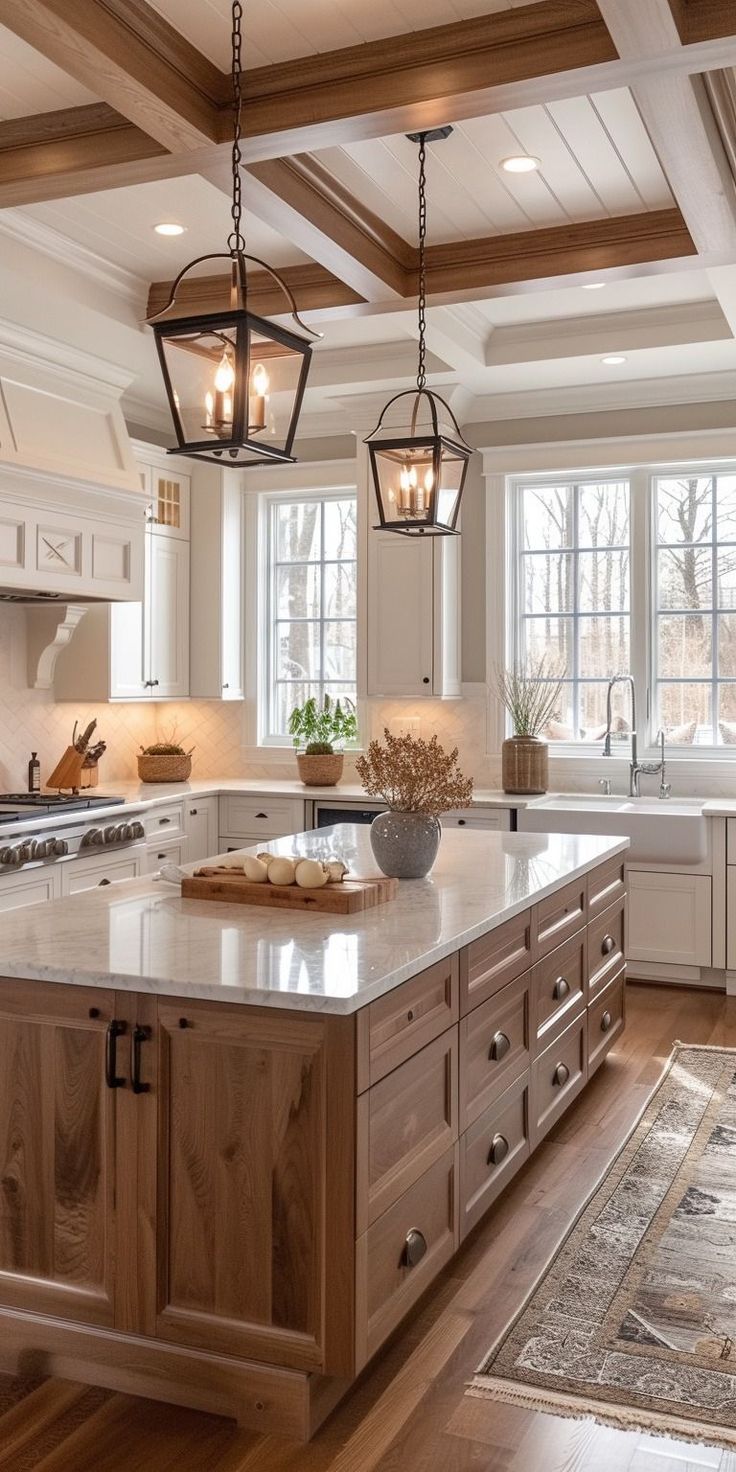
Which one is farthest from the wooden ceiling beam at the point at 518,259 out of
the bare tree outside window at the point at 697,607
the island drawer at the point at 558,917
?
the bare tree outside window at the point at 697,607

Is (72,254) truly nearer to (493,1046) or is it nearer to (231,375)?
(231,375)

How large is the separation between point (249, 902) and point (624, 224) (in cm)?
258

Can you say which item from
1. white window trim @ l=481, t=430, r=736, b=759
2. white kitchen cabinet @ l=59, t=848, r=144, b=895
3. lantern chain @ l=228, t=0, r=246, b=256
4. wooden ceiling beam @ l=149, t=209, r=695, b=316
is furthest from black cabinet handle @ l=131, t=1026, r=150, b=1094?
white window trim @ l=481, t=430, r=736, b=759

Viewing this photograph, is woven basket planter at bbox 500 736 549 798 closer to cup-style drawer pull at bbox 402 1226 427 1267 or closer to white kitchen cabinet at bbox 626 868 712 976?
white kitchen cabinet at bbox 626 868 712 976

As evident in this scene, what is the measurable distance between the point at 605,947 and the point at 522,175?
8.45 feet

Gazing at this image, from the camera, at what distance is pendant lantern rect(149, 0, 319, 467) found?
2201mm

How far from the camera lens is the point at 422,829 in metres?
3.40

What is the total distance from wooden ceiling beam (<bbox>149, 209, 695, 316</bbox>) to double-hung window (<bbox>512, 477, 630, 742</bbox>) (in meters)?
2.15

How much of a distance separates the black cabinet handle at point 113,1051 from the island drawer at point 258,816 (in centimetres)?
365

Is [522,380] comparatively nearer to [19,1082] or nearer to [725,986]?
[725,986]

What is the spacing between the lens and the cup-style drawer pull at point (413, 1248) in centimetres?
247

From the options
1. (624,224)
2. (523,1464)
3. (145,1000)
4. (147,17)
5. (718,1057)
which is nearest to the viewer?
(523,1464)

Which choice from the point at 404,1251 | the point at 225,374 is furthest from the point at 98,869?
the point at 225,374

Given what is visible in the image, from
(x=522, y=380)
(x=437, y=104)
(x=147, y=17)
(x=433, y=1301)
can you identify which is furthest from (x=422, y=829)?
(x=522, y=380)
